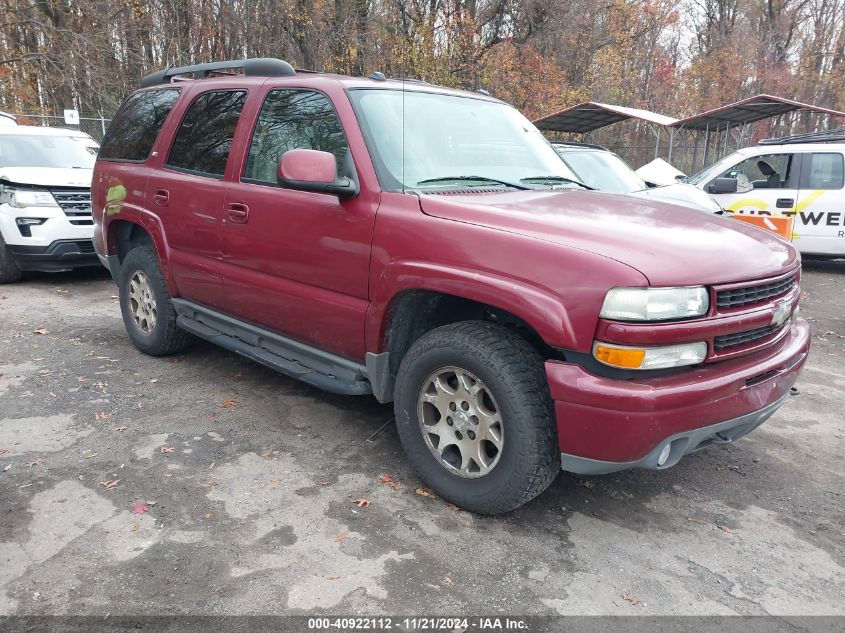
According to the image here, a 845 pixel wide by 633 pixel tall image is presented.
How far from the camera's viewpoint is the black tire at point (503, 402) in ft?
8.86

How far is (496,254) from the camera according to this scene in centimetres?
271

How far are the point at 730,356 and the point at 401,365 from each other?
145cm

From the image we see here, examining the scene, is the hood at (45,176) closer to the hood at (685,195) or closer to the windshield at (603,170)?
the windshield at (603,170)

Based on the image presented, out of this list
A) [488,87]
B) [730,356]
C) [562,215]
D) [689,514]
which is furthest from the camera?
[488,87]

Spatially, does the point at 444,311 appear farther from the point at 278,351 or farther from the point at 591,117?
the point at 591,117

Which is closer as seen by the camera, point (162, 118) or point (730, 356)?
point (730, 356)

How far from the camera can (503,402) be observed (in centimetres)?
273

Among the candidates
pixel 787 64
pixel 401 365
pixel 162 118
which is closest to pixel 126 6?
pixel 162 118

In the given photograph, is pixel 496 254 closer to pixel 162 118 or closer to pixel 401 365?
pixel 401 365

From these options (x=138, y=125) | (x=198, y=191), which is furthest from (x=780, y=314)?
(x=138, y=125)

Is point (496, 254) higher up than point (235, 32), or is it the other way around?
point (235, 32)

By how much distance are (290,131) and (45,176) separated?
5262 mm

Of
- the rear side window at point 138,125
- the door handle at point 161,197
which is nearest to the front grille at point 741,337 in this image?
the door handle at point 161,197

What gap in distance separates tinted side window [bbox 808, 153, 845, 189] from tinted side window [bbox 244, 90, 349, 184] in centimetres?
826
